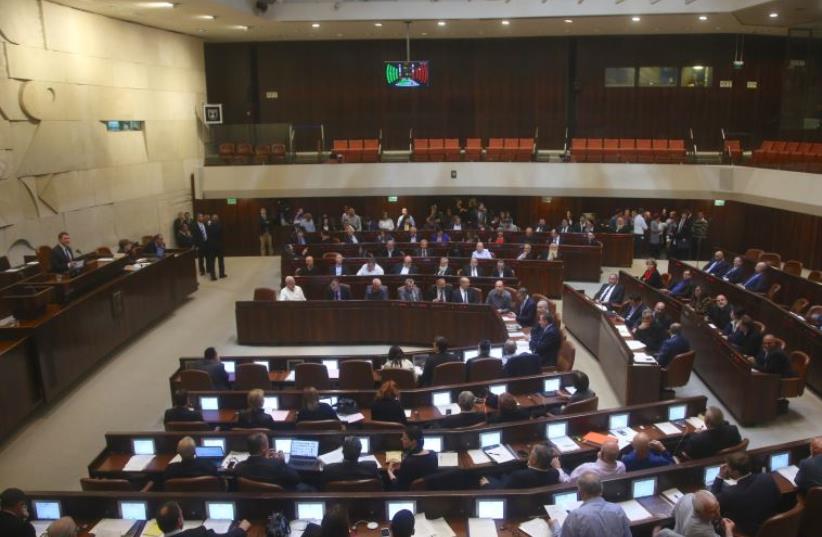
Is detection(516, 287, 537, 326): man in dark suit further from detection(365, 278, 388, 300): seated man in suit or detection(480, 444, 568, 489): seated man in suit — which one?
detection(480, 444, 568, 489): seated man in suit

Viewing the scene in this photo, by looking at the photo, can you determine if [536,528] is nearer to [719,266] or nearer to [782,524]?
[782,524]

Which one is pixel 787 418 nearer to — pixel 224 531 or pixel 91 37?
pixel 224 531

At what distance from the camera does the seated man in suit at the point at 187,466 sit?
570cm

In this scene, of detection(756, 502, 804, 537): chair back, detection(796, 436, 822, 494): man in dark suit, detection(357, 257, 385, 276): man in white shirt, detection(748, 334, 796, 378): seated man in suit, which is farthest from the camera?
detection(357, 257, 385, 276): man in white shirt

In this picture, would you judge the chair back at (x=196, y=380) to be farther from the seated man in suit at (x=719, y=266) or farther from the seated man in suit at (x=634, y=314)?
the seated man in suit at (x=719, y=266)

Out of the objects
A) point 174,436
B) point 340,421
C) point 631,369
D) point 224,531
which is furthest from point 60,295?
point 631,369

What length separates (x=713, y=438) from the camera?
20.1 feet

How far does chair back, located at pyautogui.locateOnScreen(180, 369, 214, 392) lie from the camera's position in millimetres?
7855

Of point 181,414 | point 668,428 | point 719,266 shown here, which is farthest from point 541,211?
point 181,414

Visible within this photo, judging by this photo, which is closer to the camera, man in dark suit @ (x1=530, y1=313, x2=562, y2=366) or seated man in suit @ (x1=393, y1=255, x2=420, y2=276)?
man in dark suit @ (x1=530, y1=313, x2=562, y2=366)

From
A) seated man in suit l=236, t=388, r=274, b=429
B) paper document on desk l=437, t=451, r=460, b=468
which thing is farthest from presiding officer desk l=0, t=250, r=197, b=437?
paper document on desk l=437, t=451, r=460, b=468

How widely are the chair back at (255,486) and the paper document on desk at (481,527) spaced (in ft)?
5.02

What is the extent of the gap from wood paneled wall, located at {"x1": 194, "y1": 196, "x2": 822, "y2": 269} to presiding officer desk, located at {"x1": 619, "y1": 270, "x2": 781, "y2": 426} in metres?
8.89

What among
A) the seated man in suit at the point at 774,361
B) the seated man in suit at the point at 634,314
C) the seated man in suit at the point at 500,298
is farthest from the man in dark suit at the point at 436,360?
the seated man in suit at the point at 774,361
